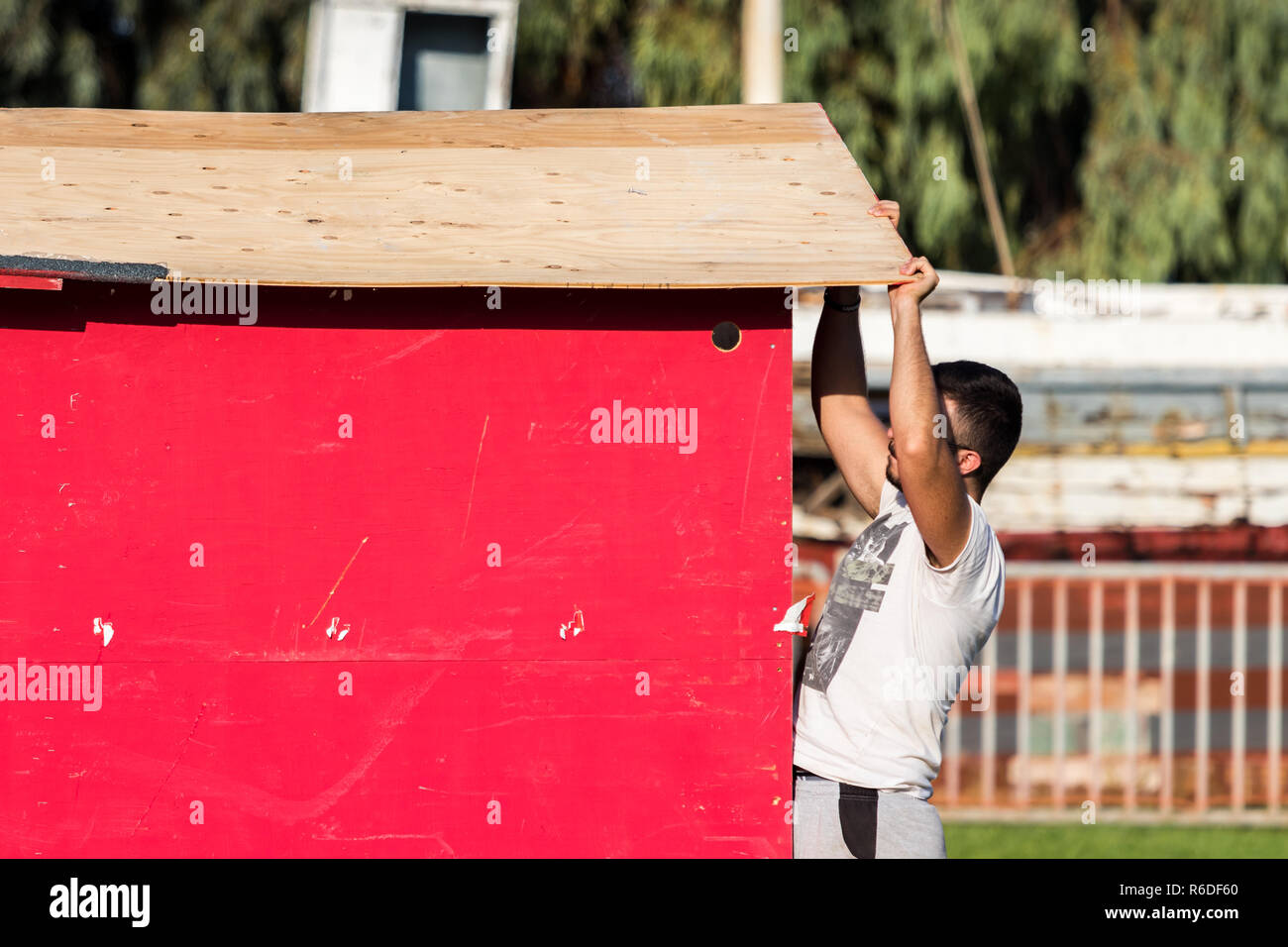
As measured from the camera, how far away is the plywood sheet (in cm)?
320

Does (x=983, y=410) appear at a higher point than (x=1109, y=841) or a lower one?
higher

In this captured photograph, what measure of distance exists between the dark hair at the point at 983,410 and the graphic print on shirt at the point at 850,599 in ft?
0.85

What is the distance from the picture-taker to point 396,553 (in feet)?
10.8

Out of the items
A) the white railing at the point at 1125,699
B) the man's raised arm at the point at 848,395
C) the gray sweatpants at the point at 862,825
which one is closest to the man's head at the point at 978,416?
the man's raised arm at the point at 848,395

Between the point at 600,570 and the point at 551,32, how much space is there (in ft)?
40.7

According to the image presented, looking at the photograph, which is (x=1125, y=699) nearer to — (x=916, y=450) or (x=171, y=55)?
(x=916, y=450)

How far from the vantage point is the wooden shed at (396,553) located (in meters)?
3.25

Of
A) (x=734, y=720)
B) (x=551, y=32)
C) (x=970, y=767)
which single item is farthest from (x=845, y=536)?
(x=551, y=32)

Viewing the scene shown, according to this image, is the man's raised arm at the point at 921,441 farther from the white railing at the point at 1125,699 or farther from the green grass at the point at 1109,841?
the white railing at the point at 1125,699

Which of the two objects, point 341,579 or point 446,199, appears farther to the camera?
point 446,199

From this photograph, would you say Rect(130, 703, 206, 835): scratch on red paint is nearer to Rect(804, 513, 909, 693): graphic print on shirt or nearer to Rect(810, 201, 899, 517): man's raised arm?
Rect(804, 513, 909, 693): graphic print on shirt

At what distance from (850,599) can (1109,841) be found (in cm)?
519

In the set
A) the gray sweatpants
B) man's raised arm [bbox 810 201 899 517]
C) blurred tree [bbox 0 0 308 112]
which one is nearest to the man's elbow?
man's raised arm [bbox 810 201 899 517]

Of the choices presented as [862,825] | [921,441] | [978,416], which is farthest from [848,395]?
[862,825]
